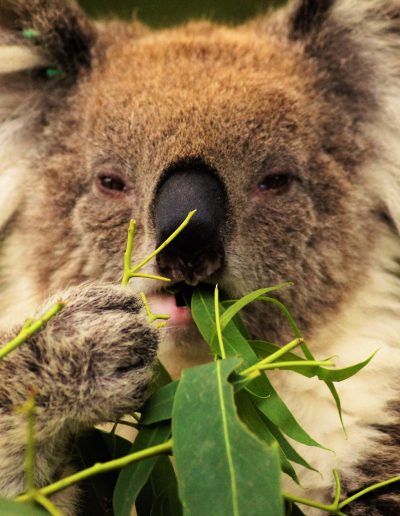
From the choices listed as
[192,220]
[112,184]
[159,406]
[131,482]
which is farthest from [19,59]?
[131,482]

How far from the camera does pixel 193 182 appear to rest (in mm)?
1660

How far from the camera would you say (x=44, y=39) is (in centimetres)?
209

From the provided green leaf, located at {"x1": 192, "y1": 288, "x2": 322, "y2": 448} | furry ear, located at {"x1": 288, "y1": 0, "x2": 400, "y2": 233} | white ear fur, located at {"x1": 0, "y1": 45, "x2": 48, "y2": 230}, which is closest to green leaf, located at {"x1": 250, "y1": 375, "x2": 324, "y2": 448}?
green leaf, located at {"x1": 192, "y1": 288, "x2": 322, "y2": 448}

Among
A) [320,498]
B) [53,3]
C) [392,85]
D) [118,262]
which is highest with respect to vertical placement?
[53,3]

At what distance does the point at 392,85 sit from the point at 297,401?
2.83 ft

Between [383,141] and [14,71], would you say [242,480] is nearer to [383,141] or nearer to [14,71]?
[383,141]

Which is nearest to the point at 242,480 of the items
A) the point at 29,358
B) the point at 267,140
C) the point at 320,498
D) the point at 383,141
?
the point at 29,358

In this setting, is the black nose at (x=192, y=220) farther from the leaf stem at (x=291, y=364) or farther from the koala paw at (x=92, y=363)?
the leaf stem at (x=291, y=364)

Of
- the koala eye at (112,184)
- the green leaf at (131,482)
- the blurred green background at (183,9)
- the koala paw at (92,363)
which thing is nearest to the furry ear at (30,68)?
the koala eye at (112,184)

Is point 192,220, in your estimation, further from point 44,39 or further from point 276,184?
point 44,39

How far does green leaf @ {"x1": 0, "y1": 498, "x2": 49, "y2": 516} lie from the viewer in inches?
38.8

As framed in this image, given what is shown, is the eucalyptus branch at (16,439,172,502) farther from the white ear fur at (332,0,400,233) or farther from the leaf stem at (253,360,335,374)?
the white ear fur at (332,0,400,233)

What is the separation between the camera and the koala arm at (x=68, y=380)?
49.0 inches

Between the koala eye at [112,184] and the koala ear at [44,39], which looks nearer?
the koala eye at [112,184]
